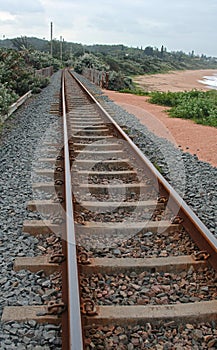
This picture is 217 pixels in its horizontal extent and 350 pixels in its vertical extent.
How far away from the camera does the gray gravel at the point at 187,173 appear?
4773mm

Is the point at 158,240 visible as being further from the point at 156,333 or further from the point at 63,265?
the point at 156,333

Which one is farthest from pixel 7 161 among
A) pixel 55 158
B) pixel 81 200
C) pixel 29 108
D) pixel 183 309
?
pixel 29 108

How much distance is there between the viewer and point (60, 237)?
154 inches

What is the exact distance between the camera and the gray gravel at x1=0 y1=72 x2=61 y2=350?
2664 mm

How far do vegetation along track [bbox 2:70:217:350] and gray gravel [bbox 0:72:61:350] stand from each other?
10 centimetres

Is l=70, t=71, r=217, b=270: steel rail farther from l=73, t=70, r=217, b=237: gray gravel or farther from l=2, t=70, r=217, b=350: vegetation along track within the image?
l=73, t=70, r=217, b=237: gray gravel

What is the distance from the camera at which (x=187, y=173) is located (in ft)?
20.2

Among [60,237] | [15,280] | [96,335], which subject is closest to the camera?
[96,335]

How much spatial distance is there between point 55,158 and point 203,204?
2455 millimetres

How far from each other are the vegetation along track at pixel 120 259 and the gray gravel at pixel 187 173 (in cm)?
34

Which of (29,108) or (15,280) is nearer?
(15,280)

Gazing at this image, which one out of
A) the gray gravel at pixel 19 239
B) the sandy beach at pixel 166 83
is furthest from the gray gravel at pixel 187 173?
the sandy beach at pixel 166 83

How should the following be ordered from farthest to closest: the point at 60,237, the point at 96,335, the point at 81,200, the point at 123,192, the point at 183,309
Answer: the point at 123,192 < the point at 81,200 < the point at 60,237 < the point at 183,309 < the point at 96,335

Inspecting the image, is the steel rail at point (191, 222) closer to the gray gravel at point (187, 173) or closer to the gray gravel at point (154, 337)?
the gray gravel at point (187, 173)
